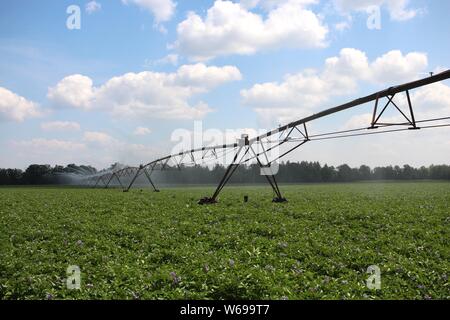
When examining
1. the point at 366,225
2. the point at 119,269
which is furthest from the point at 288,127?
the point at 119,269

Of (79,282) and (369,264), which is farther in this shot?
(369,264)

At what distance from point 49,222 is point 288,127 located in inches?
576

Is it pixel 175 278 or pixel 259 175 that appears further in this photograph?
pixel 259 175

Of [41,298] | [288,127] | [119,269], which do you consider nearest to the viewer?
[41,298]

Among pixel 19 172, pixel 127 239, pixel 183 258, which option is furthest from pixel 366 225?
pixel 19 172

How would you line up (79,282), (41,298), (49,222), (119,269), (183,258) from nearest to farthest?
(41,298), (79,282), (119,269), (183,258), (49,222)

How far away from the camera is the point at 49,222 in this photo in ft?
61.1

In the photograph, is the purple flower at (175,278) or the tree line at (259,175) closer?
the purple flower at (175,278)

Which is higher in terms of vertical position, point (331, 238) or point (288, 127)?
point (288, 127)

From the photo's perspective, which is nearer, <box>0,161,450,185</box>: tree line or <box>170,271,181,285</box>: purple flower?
<box>170,271,181,285</box>: purple flower

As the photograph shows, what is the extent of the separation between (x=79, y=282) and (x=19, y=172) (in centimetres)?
14387

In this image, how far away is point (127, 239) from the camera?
14516 millimetres
